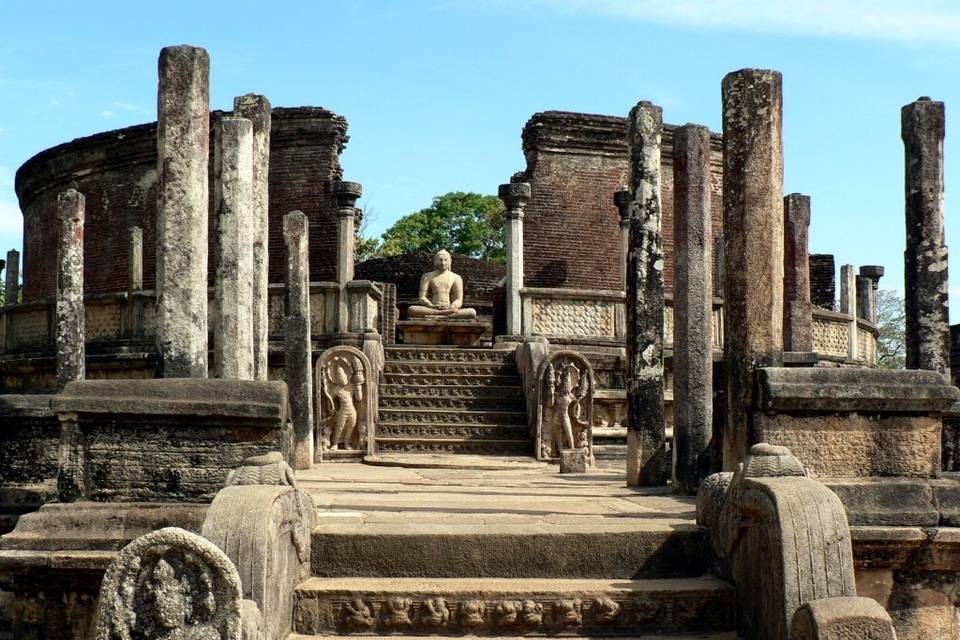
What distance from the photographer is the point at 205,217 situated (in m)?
7.71

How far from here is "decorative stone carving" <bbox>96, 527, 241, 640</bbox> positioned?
4496mm

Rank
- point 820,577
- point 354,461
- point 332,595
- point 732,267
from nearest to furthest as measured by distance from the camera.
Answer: point 820,577 < point 332,595 < point 732,267 < point 354,461

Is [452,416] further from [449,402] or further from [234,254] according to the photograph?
[234,254]

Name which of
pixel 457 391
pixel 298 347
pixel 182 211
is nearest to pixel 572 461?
pixel 298 347

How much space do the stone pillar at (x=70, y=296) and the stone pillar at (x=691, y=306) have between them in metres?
6.44

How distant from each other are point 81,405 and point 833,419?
4018 mm

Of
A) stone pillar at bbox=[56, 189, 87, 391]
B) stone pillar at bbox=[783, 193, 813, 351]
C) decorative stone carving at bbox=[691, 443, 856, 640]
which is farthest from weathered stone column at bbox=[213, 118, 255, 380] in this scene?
stone pillar at bbox=[783, 193, 813, 351]

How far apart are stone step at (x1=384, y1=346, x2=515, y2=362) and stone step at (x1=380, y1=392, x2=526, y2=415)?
1140mm


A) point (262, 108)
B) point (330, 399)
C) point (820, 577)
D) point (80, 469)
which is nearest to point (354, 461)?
point (330, 399)

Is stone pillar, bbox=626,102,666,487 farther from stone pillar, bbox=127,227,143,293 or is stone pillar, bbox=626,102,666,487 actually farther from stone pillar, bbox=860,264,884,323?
stone pillar, bbox=860,264,884,323

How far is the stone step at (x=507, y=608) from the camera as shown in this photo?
5.48m

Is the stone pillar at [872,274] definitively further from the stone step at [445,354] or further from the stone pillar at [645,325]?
the stone pillar at [645,325]

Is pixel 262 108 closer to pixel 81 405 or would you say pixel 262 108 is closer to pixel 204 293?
pixel 204 293

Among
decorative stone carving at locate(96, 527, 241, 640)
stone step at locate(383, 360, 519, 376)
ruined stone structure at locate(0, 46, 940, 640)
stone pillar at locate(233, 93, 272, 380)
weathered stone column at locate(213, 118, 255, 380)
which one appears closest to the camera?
decorative stone carving at locate(96, 527, 241, 640)
